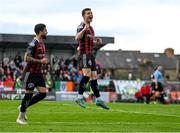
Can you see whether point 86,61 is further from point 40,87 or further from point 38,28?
point 38,28

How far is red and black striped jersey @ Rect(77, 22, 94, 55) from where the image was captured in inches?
633

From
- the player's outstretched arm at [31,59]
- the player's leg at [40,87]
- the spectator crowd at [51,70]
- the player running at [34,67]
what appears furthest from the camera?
the spectator crowd at [51,70]

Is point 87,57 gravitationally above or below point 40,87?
above

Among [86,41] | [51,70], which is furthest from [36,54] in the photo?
[51,70]

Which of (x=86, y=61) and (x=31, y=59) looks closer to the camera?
(x=31, y=59)

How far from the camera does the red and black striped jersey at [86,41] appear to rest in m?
16.1

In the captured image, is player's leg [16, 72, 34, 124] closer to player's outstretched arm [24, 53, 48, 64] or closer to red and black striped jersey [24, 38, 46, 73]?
red and black striped jersey [24, 38, 46, 73]

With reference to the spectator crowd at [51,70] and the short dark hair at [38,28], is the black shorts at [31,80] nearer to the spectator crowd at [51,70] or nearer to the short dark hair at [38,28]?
the short dark hair at [38,28]

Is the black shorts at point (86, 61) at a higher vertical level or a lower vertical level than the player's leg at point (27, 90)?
higher

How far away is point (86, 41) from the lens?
1622cm

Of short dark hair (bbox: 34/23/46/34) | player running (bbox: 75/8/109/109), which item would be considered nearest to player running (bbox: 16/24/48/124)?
short dark hair (bbox: 34/23/46/34)

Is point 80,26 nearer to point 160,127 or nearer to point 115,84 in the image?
point 160,127

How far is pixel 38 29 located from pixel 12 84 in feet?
88.7

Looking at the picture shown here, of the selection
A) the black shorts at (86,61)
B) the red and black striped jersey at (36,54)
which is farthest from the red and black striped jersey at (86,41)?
the red and black striped jersey at (36,54)
